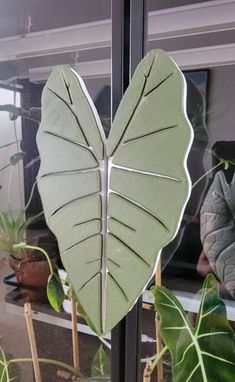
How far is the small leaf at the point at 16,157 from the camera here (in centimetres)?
76

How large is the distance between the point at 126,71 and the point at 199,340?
44 centimetres

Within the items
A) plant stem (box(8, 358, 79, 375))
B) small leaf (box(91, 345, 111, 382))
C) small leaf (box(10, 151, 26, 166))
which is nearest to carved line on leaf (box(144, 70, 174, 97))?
small leaf (box(10, 151, 26, 166))

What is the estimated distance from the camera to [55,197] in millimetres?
590

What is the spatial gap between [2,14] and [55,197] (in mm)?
490

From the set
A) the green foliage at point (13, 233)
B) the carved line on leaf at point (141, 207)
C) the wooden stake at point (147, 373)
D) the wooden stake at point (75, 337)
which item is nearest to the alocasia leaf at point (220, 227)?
the carved line on leaf at point (141, 207)

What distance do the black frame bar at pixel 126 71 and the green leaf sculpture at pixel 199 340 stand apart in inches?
2.8

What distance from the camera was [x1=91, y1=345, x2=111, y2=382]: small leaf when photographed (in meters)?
0.66

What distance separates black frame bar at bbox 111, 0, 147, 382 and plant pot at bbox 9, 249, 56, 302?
22 cm

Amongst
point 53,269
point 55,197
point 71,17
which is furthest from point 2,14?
point 53,269

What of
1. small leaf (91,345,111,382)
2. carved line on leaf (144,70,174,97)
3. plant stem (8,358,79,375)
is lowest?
plant stem (8,358,79,375)

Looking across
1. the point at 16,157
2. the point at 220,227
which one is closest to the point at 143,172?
the point at 220,227

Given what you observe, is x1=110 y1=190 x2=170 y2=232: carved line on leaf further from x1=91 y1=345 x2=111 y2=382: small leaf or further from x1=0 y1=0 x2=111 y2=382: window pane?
x1=91 y1=345 x2=111 y2=382: small leaf

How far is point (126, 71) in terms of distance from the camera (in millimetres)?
534

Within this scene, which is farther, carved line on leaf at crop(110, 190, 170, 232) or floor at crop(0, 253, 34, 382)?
floor at crop(0, 253, 34, 382)
